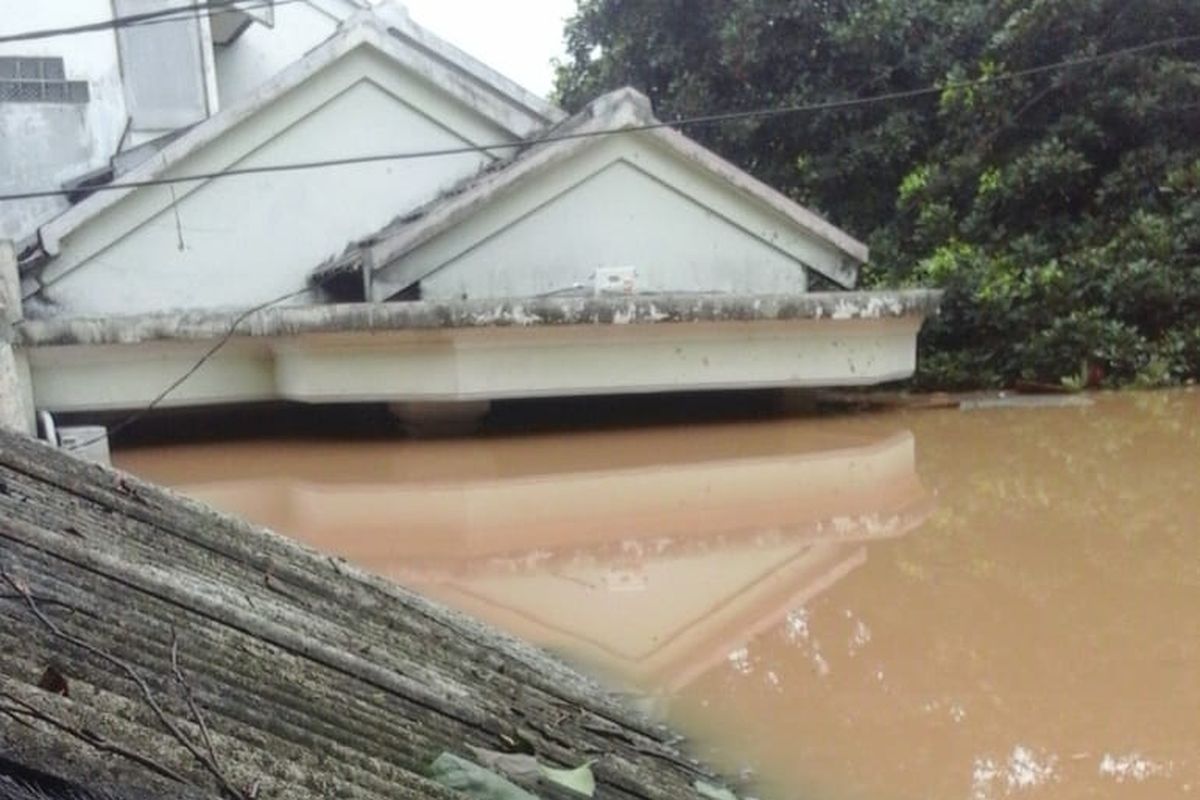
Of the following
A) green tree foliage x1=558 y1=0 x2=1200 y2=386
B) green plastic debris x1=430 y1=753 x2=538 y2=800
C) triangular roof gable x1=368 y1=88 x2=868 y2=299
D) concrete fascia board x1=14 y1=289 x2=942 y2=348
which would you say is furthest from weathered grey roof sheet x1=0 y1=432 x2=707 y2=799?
green tree foliage x1=558 y1=0 x2=1200 y2=386

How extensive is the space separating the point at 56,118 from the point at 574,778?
9700 millimetres

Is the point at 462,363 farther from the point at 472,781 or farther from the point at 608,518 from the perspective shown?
the point at 472,781

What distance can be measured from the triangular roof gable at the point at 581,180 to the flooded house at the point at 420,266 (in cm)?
2

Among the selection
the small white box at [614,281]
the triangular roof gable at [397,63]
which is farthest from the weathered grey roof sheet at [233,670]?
the triangular roof gable at [397,63]

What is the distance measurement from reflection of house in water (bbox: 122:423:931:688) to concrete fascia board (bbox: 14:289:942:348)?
851 mm

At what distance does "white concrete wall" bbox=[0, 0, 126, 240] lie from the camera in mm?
9375

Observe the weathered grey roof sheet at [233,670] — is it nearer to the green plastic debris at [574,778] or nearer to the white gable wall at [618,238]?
the green plastic debris at [574,778]

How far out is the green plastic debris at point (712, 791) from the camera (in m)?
2.21

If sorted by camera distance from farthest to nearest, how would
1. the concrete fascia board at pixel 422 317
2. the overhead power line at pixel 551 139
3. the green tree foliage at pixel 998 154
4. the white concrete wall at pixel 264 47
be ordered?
the white concrete wall at pixel 264 47 < the green tree foliage at pixel 998 154 < the overhead power line at pixel 551 139 < the concrete fascia board at pixel 422 317

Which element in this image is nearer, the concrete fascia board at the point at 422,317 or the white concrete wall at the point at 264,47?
the concrete fascia board at the point at 422,317

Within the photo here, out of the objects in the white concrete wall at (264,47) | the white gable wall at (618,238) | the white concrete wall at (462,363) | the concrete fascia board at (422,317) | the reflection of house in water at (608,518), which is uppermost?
the white concrete wall at (264,47)

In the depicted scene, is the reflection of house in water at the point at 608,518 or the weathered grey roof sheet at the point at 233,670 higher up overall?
the weathered grey roof sheet at the point at 233,670

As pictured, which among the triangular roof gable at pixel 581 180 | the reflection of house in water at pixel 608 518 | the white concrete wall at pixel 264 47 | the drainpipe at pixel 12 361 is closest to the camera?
the reflection of house in water at pixel 608 518

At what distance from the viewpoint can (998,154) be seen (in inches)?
399
